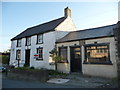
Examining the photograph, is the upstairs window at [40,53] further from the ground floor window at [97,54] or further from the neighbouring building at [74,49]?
the ground floor window at [97,54]

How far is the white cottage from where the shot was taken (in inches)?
627

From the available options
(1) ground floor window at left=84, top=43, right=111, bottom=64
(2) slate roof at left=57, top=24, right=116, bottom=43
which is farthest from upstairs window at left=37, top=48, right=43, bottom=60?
(1) ground floor window at left=84, top=43, right=111, bottom=64

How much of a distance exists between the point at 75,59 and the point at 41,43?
20.3 feet

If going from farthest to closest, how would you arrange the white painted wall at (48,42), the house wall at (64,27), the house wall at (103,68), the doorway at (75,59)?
the house wall at (64,27) < the white painted wall at (48,42) < the doorway at (75,59) < the house wall at (103,68)

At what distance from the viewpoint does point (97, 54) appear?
11.4m

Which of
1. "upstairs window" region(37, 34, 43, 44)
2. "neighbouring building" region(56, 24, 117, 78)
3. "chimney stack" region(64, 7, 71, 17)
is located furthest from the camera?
"chimney stack" region(64, 7, 71, 17)

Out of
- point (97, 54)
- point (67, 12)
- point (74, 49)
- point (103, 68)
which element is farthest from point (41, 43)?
point (103, 68)

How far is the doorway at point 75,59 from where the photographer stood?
12977mm

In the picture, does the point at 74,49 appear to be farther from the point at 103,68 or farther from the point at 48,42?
the point at 48,42

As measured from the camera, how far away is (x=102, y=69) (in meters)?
10.6

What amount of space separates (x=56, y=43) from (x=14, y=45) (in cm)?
1143

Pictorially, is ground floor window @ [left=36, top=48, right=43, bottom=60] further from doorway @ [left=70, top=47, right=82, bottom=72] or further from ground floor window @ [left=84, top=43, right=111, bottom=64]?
ground floor window @ [left=84, top=43, right=111, bottom=64]

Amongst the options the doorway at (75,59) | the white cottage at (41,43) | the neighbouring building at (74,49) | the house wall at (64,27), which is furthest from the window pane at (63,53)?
the house wall at (64,27)

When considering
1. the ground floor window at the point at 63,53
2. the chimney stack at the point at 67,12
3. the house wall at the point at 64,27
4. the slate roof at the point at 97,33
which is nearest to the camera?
the slate roof at the point at 97,33
